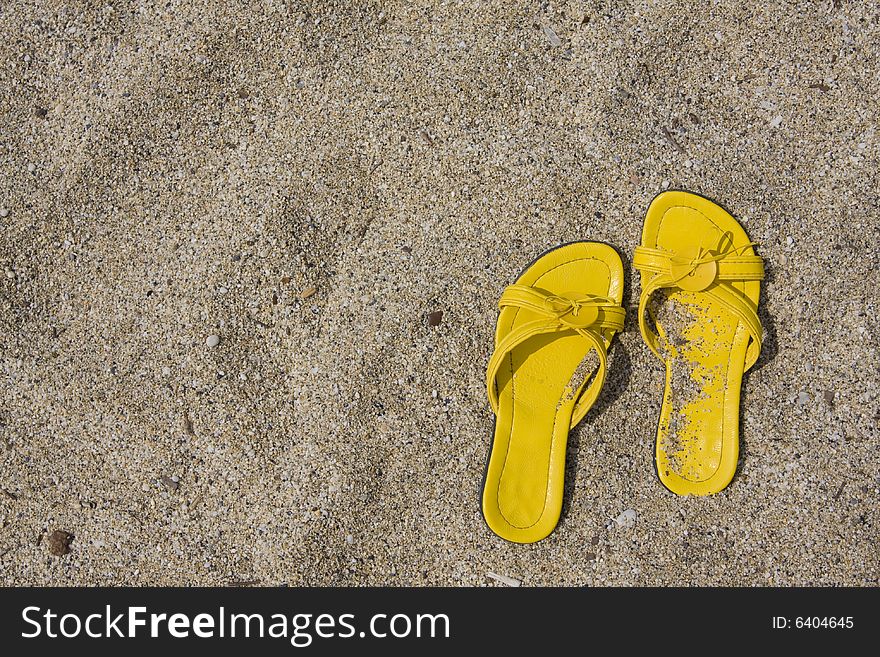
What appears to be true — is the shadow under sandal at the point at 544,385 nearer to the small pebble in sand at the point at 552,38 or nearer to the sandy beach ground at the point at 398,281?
the sandy beach ground at the point at 398,281

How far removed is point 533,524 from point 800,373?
87 cm

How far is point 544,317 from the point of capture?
1781 mm

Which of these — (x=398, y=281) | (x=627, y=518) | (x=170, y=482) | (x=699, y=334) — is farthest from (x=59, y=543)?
(x=699, y=334)

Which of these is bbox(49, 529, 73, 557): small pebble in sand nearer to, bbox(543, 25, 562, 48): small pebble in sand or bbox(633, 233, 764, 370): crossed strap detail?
bbox(633, 233, 764, 370): crossed strap detail

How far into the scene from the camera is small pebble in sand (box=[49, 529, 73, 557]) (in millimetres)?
1817

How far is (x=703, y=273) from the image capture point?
1771mm

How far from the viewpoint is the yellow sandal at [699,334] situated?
177cm

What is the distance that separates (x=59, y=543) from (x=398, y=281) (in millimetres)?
1215

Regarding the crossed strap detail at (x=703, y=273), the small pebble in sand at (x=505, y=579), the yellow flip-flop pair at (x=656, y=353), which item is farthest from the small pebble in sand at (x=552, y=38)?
the small pebble in sand at (x=505, y=579)

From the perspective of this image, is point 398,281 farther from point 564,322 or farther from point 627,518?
point 627,518

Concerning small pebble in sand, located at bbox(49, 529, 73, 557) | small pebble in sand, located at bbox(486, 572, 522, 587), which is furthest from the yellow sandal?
small pebble in sand, located at bbox(49, 529, 73, 557)

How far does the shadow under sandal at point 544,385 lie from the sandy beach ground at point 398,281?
0.18 ft

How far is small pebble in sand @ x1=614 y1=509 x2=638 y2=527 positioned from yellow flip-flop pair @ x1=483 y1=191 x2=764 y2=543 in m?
0.13

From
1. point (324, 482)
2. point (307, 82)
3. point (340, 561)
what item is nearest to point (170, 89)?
point (307, 82)
